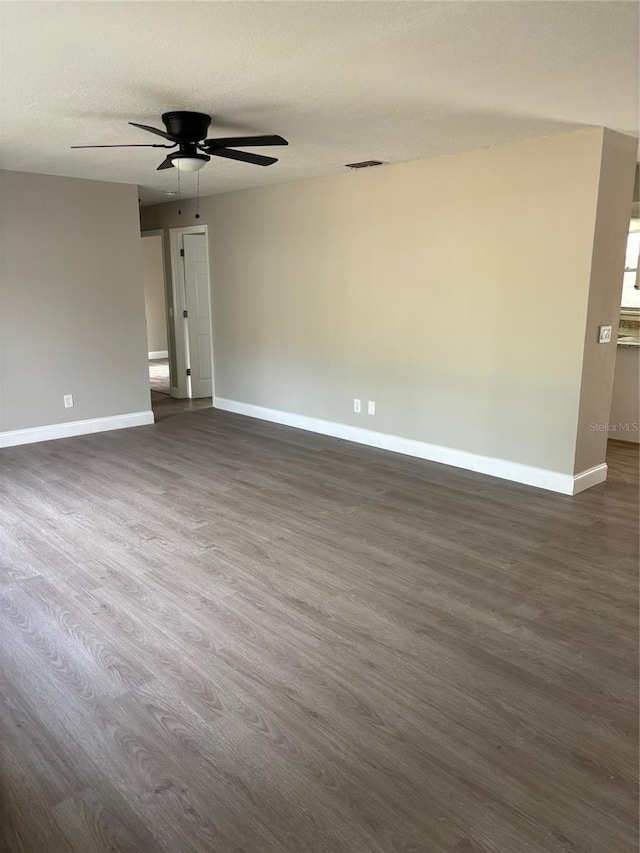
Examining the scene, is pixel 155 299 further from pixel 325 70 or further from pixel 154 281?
pixel 325 70

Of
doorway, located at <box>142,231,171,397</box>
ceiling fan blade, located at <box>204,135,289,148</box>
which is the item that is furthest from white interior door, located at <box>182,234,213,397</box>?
ceiling fan blade, located at <box>204,135,289,148</box>

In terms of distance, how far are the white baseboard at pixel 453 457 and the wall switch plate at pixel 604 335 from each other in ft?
3.11

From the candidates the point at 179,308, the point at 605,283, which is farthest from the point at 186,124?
the point at 179,308

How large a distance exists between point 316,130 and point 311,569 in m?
2.68

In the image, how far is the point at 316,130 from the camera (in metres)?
3.82

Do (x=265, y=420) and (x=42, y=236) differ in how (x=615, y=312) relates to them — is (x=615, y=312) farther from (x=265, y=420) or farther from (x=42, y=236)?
(x=42, y=236)

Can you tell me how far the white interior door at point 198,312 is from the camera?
24.9ft

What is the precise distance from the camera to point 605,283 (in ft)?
13.4

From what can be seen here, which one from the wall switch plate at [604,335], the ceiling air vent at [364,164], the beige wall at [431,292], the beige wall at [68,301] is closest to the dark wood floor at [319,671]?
the beige wall at [431,292]

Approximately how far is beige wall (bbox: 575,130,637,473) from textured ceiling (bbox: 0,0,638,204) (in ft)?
1.01

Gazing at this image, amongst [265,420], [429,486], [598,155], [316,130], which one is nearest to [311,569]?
[429,486]

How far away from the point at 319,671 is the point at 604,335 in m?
3.11

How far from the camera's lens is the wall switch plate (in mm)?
4164

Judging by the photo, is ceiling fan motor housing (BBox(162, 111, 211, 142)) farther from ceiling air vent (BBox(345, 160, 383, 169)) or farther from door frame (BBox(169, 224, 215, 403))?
door frame (BBox(169, 224, 215, 403))
